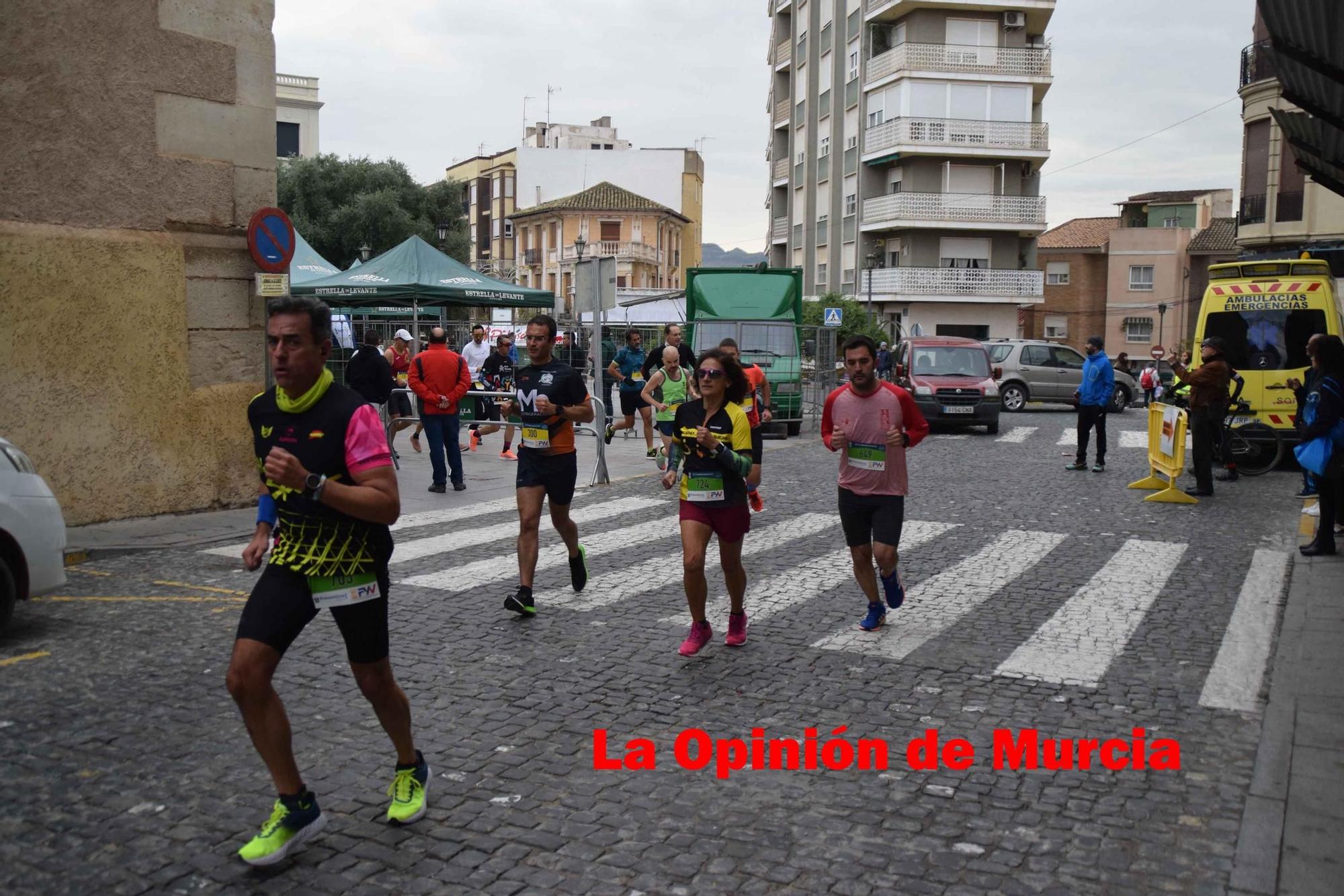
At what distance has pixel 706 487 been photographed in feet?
22.0

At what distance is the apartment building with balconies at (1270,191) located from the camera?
33.2 meters

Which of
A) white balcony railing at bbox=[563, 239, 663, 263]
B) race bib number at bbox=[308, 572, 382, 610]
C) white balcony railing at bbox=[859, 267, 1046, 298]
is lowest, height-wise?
race bib number at bbox=[308, 572, 382, 610]

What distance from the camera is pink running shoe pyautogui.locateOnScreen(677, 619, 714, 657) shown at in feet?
22.3

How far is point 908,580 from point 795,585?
35.5 inches

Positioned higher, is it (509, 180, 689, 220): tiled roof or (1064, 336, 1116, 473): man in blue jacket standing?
(509, 180, 689, 220): tiled roof

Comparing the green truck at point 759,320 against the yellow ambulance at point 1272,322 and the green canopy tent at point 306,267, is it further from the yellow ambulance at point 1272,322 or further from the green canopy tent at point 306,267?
the yellow ambulance at point 1272,322

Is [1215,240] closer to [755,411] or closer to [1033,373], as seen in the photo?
[1033,373]

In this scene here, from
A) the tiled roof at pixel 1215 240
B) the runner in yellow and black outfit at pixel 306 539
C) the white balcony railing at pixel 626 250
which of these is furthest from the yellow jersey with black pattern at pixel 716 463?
the white balcony railing at pixel 626 250

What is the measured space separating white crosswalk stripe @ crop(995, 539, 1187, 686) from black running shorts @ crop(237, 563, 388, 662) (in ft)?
12.0

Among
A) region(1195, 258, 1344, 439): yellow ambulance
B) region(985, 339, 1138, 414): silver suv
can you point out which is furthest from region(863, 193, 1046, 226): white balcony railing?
region(1195, 258, 1344, 439): yellow ambulance

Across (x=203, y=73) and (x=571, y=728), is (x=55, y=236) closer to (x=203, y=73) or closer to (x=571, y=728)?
(x=203, y=73)

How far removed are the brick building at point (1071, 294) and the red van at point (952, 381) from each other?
1566 inches

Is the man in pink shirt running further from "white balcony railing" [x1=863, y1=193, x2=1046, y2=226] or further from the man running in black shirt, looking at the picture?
"white balcony railing" [x1=863, y1=193, x2=1046, y2=226]

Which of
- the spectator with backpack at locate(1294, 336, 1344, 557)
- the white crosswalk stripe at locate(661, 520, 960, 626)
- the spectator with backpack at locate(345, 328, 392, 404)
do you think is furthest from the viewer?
the spectator with backpack at locate(345, 328, 392, 404)
